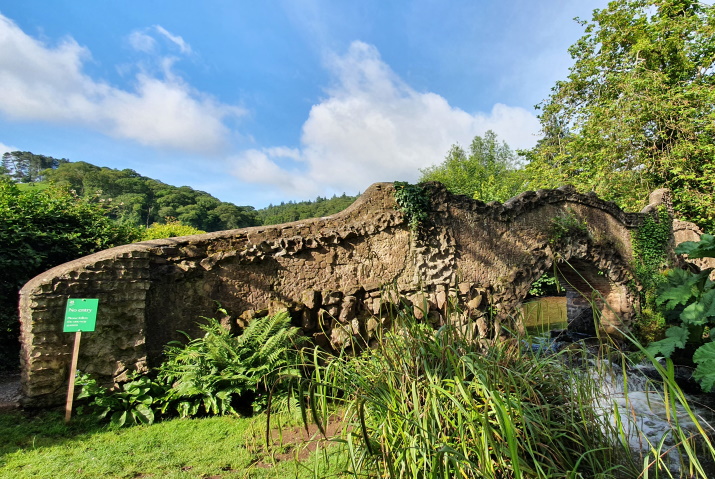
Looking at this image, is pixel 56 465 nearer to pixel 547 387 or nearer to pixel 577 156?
pixel 547 387

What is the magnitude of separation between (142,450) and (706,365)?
690 cm

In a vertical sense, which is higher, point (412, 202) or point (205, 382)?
point (412, 202)

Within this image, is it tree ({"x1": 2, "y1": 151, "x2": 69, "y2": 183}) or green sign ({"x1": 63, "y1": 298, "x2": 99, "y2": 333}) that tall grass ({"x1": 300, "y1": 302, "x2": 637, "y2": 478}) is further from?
tree ({"x1": 2, "y1": 151, "x2": 69, "y2": 183})

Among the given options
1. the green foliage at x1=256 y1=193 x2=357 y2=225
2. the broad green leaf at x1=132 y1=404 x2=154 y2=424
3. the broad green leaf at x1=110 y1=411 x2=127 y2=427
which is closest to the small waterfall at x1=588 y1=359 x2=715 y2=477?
the broad green leaf at x1=132 y1=404 x2=154 y2=424

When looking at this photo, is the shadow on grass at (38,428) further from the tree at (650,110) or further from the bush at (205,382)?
the tree at (650,110)

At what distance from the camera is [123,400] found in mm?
4457

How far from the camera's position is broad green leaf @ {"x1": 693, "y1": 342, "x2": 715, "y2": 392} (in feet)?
16.5

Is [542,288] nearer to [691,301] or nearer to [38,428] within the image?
[691,301]

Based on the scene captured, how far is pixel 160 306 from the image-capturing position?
16.5 ft

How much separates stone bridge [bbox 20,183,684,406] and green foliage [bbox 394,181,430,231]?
13 centimetres

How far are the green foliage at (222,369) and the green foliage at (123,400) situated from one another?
17cm

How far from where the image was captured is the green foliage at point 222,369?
4535mm

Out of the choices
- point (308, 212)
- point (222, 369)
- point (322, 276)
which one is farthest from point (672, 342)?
point (308, 212)

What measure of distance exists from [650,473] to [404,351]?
84.1 inches
